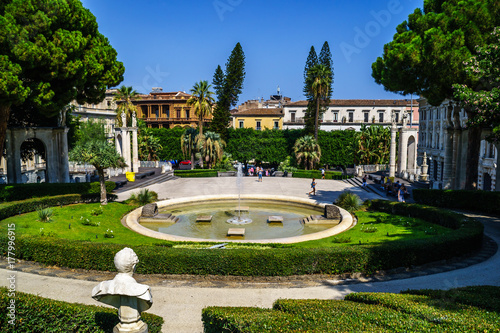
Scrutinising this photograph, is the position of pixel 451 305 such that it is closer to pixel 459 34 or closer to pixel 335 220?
pixel 335 220

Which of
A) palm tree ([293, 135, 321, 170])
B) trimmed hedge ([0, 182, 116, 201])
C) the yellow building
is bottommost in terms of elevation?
trimmed hedge ([0, 182, 116, 201])

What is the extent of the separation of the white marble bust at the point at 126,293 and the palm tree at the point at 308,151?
40.4 meters

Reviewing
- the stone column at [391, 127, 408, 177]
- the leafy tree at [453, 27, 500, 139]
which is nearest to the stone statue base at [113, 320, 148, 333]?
the leafy tree at [453, 27, 500, 139]

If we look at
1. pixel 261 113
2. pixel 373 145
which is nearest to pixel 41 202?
pixel 373 145

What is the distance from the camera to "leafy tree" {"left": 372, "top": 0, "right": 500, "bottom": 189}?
65.3ft

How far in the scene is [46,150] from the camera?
26.9 m

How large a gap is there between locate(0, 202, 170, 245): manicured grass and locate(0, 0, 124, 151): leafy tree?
553 centimetres

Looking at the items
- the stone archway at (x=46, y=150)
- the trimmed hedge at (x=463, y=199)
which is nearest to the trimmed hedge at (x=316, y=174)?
the trimmed hedge at (x=463, y=199)

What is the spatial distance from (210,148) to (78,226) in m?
27.3

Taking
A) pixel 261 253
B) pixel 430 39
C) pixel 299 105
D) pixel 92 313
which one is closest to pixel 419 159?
pixel 299 105

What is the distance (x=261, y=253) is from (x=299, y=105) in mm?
59913

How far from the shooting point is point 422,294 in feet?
27.8

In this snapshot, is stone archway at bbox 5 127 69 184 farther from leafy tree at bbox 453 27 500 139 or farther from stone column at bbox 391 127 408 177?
stone column at bbox 391 127 408 177

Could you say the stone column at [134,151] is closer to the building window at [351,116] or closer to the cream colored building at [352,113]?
the cream colored building at [352,113]
